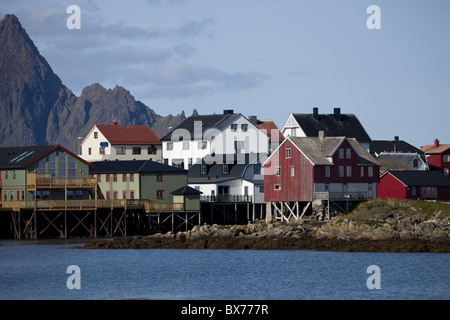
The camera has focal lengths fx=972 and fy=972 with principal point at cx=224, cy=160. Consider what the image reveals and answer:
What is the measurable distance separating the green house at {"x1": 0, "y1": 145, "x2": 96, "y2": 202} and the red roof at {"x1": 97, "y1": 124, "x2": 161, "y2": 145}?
34.5m

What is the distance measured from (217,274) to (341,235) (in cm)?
1763

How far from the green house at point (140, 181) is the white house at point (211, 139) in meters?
21.0

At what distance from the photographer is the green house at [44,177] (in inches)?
3164

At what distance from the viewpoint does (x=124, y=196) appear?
87.6 m

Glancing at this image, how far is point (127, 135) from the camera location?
400 feet

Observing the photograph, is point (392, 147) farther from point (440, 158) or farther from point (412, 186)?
point (412, 186)

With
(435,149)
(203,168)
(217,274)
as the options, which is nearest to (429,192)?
(203,168)

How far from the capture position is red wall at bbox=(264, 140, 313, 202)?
86.4 m

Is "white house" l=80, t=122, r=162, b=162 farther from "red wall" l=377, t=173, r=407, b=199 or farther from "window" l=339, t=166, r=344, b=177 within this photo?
"window" l=339, t=166, r=344, b=177

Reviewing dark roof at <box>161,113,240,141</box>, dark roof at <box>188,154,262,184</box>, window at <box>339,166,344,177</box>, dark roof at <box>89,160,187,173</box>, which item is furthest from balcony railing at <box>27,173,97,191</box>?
dark roof at <box>161,113,240,141</box>
